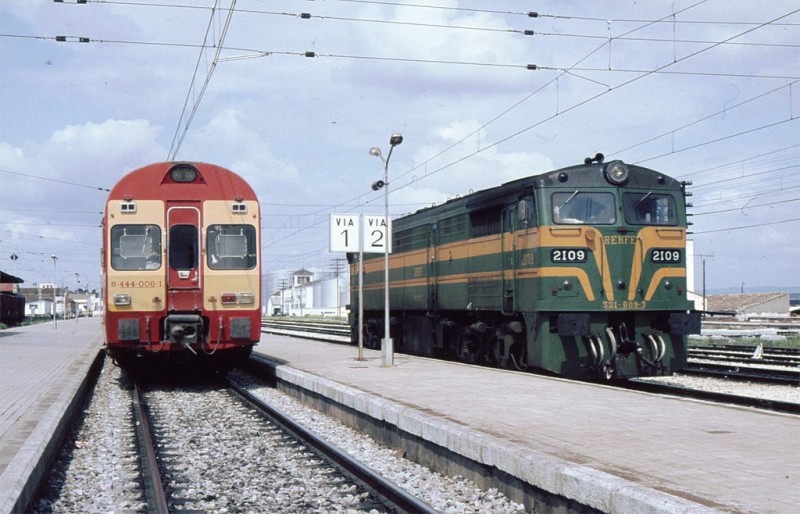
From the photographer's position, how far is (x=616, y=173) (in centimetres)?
1527

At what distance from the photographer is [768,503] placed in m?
5.38

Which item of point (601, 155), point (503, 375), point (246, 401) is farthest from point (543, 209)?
point (246, 401)

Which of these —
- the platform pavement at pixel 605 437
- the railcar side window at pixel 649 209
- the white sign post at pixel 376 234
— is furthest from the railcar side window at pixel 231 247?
the railcar side window at pixel 649 209

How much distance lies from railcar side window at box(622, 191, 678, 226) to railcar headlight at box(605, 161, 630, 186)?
285mm

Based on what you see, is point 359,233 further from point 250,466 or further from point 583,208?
point 250,466

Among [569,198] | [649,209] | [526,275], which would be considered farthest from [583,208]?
[526,275]

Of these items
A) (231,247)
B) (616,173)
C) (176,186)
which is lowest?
(231,247)

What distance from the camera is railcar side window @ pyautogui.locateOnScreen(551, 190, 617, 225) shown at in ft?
49.0

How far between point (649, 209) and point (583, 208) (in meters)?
1.32

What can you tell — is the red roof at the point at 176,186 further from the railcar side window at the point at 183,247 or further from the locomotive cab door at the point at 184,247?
the railcar side window at the point at 183,247

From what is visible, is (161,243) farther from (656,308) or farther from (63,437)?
(656,308)

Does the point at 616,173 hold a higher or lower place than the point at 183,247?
higher

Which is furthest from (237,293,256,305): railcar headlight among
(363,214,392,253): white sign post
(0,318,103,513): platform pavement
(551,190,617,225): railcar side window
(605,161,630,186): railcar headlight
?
(605,161,630,186): railcar headlight

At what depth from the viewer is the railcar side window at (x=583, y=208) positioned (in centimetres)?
1495
